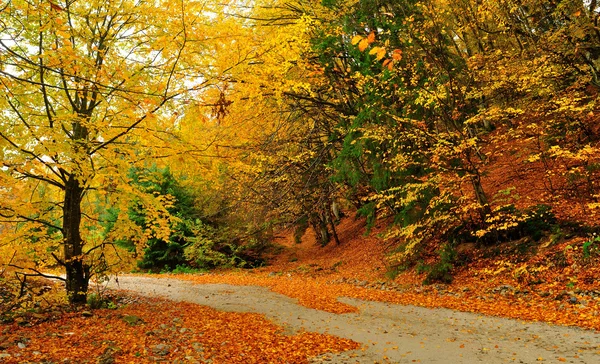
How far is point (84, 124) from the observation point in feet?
17.2

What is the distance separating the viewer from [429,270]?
9984mm

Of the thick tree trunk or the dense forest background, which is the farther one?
the thick tree trunk

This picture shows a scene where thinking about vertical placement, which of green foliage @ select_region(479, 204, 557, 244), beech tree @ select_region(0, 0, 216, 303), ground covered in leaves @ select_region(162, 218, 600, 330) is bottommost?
ground covered in leaves @ select_region(162, 218, 600, 330)

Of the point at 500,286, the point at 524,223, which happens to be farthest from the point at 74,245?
the point at 524,223

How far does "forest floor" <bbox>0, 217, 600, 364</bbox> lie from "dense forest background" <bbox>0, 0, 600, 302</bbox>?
802mm

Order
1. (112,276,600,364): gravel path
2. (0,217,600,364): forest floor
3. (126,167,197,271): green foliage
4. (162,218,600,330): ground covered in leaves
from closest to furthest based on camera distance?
(112,276,600,364): gravel path → (0,217,600,364): forest floor → (162,218,600,330): ground covered in leaves → (126,167,197,271): green foliage

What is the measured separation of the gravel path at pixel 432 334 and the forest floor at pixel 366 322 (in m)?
0.02

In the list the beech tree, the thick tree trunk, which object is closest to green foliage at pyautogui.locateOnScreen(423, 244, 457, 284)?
the beech tree

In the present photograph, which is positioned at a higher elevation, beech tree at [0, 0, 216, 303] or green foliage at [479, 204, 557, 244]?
beech tree at [0, 0, 216, 303]

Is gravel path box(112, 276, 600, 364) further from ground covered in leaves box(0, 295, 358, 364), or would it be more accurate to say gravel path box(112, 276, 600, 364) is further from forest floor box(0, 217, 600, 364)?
ground covered in leaves box(0, 295, 358, 364)

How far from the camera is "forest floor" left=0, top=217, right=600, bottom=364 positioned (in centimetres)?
503

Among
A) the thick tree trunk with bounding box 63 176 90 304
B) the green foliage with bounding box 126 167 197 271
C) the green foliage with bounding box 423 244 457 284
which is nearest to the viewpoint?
the thick tree trunk with bounding box 63 176 90 304

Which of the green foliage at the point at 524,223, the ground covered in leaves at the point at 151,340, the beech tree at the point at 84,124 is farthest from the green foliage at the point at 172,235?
the green foliage at the point at 524,223

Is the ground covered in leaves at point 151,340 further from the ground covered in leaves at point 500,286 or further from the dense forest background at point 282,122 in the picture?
the ground covered in leaves at point 500,286
